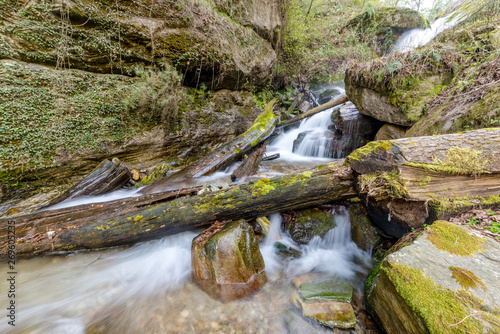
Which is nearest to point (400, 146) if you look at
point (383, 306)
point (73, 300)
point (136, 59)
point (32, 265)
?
point (383, 306)

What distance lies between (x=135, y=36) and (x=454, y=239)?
7644 millimetres

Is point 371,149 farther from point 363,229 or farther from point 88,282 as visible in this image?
point 88,282

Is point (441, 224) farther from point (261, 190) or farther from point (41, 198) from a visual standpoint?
point (41, 198)

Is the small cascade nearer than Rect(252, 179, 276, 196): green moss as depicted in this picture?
No

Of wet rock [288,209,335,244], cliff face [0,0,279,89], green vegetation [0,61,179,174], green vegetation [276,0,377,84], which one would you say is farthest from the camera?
green vegetation [276,0,377,84]

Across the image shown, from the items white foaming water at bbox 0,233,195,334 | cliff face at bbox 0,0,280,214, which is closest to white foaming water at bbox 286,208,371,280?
white foaming water at bbox 0,233,195,334

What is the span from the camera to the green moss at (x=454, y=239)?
1647 mm

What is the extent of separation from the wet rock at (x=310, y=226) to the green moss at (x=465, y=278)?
6.00 feet

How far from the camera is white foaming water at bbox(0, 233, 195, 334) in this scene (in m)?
2.05

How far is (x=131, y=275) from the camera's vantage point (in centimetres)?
268

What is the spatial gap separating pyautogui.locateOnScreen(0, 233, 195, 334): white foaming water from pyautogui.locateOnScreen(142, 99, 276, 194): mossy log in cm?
178

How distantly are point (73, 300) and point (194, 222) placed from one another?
1.72 m

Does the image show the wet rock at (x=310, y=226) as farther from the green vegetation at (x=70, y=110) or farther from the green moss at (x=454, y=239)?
the green vegetation at (x=70, y=110)

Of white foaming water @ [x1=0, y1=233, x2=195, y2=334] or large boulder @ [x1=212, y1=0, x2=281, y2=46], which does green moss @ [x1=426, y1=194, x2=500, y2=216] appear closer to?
white foaming water @ [x1=0, y1=233, x2=195, y2=334]
